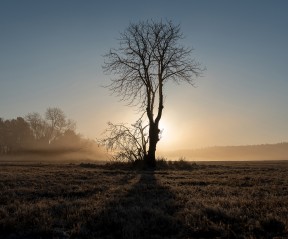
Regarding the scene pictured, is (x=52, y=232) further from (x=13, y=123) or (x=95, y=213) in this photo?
(x=13, y=123)

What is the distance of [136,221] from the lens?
9.40 meters

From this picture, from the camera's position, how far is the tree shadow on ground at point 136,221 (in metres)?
8.62

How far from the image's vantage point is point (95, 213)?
10.4m

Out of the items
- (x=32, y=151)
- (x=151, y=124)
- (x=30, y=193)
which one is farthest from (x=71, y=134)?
(x=30, y=193)

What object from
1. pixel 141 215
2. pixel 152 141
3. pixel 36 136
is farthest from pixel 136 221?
A: pixel 36 136

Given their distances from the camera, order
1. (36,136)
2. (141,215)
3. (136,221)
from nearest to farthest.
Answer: (136,221)
(141,215)
(36,136)

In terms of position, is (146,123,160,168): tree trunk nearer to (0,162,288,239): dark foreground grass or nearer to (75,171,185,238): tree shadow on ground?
(0,162,288,239): dark foreground grass

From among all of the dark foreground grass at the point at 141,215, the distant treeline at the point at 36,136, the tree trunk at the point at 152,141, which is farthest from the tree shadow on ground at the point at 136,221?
the distant treeline at the point at 36,136

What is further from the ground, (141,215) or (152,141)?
(152,141)

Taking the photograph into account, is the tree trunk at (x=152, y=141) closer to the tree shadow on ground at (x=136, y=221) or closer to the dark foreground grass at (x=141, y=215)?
the dark foreground grass at (x=141, y=215)

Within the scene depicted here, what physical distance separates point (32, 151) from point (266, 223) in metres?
113

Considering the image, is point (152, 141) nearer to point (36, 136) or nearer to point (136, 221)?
point (136, 221)

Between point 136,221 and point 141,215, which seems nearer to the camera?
point 136,221

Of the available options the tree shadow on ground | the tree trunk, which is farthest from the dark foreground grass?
the tree trunk
